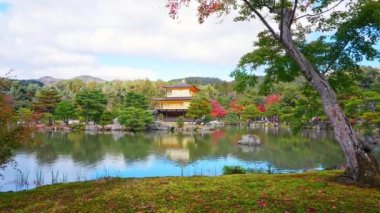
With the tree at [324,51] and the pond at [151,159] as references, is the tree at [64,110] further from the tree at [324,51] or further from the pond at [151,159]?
the tree at [324,51]

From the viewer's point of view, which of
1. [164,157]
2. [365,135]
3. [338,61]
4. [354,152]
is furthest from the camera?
[365,135]

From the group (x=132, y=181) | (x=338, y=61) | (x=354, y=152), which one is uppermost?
(x=338, y=61)

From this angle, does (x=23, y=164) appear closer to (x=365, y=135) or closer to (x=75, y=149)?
(x=75, y=149)

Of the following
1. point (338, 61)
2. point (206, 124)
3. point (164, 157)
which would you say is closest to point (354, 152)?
point (338, 61)

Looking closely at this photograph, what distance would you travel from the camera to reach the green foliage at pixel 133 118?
3344 cm

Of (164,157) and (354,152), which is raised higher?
(354,152)

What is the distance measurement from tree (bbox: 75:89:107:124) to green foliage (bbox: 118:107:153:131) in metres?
3.36

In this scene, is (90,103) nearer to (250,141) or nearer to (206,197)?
(250,141)

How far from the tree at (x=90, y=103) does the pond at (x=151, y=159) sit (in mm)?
11702

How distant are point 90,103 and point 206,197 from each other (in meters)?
32.3

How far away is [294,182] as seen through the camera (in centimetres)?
561

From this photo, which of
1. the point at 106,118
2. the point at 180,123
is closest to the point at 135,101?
the point at 106,118

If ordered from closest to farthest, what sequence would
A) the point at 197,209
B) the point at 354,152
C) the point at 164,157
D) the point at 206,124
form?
the point at 197,209 → the point at 354,152 → the point at 164,157 → the point at 206,124

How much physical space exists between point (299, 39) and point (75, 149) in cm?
1693
